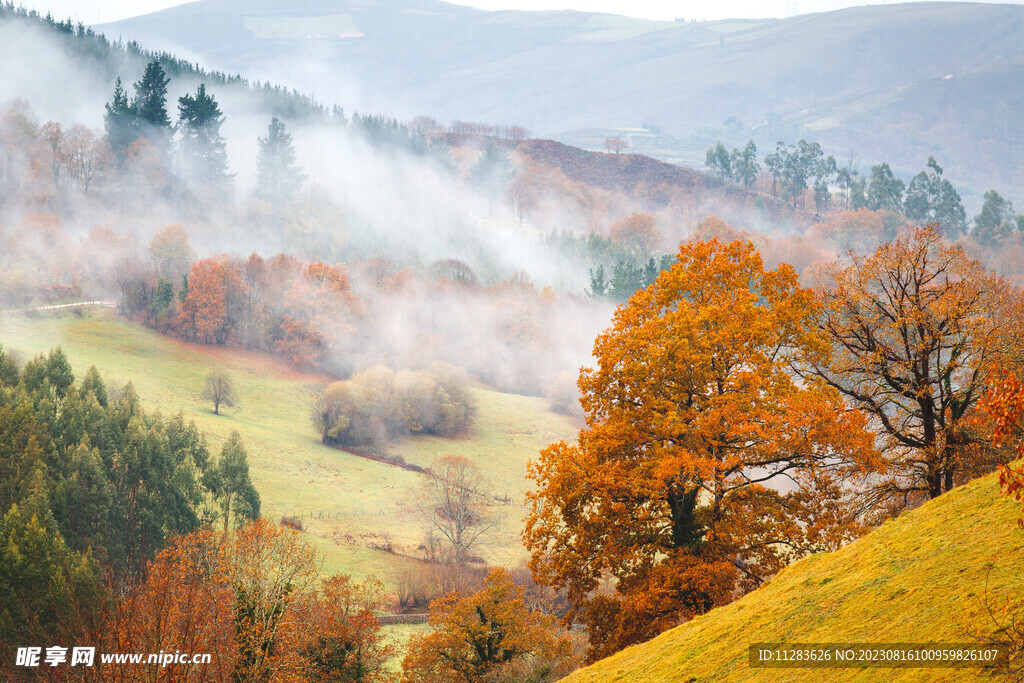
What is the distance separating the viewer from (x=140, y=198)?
15738cm

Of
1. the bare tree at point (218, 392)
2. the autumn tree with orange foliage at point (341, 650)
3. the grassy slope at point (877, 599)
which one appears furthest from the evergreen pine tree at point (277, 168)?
the grassy slope at point (877, 599)

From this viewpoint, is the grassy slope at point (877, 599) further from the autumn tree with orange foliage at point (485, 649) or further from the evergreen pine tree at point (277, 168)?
the evergreen pine tree at point (277, 168)

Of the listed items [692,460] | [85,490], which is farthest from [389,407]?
[692,460]

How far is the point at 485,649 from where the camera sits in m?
35.5

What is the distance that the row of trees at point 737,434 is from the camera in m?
24.2

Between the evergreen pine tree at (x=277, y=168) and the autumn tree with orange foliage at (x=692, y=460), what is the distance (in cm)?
16663

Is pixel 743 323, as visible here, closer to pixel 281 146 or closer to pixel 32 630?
pixel 32 630

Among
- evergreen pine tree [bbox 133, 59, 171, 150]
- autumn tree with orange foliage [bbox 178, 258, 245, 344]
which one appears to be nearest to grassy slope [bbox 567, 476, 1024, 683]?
autumn tree with orange foliage [bbox 178, 258, 245, 344]

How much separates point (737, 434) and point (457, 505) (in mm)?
52431

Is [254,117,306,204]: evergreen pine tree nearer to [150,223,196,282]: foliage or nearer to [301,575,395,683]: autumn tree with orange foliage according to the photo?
[150,223,196,282]: foliage

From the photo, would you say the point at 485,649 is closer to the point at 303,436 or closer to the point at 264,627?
the point at 264,627

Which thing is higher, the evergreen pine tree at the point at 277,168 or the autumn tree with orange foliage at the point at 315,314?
the evergreen pine tree at the point at 277,168

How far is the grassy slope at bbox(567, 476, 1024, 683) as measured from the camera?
42.5 feet

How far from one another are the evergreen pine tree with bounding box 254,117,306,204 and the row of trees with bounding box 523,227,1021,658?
6563 inches
